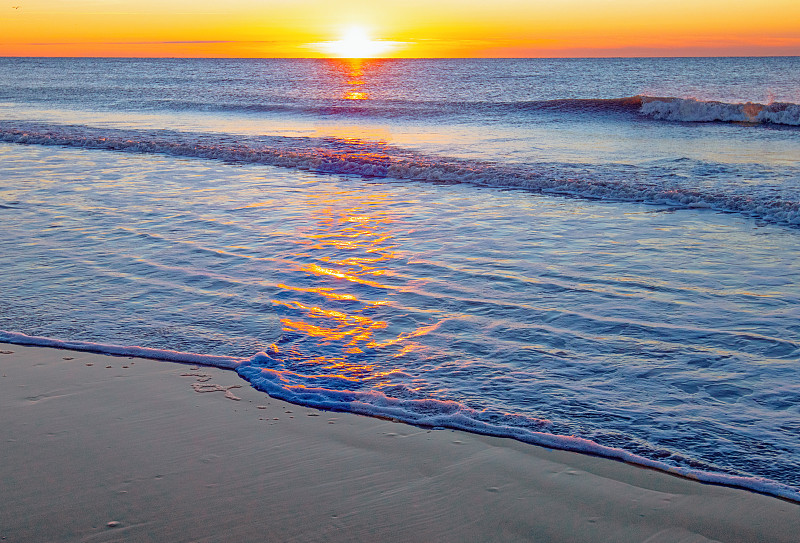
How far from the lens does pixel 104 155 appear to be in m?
14.8

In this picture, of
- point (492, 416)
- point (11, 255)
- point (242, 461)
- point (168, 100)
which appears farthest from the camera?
point (168, 100)

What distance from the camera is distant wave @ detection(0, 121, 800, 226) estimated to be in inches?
379

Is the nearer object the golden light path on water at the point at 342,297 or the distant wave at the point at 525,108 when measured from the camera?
the golden light path on water at the point at 342,297

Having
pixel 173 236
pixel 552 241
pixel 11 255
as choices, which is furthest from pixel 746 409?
pixel 11 255

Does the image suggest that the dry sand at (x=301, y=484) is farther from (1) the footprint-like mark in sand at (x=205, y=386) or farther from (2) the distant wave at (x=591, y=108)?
(2) the distant wave at (x=591, y=108)

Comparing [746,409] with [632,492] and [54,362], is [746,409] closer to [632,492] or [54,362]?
[632,492]

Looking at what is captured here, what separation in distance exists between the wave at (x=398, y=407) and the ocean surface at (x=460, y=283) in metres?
0.01

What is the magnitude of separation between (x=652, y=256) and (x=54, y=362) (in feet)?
17.5

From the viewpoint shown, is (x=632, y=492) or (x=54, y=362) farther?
(x=54, y=362)

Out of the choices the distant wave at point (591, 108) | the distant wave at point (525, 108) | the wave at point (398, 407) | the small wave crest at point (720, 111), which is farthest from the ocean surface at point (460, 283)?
the distant wave at point (525, 108)

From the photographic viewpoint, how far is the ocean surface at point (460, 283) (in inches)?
144

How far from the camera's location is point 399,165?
12.9m

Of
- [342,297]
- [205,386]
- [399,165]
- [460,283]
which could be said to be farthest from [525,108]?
[205,386]

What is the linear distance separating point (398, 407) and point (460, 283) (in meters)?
2.34
